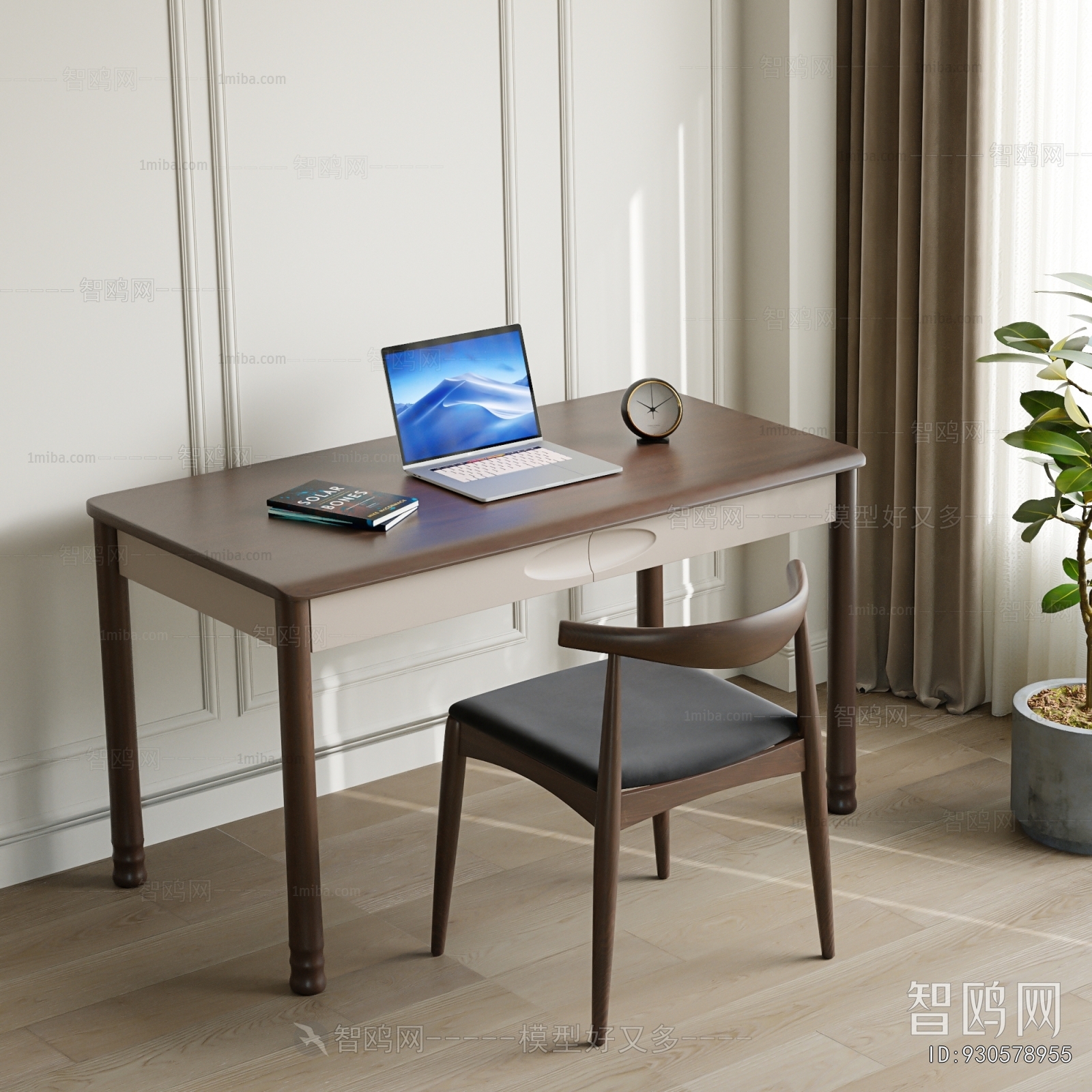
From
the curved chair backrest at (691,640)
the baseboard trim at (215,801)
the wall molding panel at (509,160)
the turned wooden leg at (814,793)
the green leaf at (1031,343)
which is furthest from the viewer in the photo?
the wall molding panel at (509,160)

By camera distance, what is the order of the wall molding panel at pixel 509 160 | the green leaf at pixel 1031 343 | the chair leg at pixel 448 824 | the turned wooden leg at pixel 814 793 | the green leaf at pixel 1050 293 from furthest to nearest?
1. the wall molding panel at pixel 509 160
2. the green leaf at pixel 1050 293
3. the green leaf at pixel 1031 343
4. the chair leg at pixel 448 824
5. the turned wooden leg at pixel 814 793

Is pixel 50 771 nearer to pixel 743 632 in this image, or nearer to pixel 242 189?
pixel 242 189

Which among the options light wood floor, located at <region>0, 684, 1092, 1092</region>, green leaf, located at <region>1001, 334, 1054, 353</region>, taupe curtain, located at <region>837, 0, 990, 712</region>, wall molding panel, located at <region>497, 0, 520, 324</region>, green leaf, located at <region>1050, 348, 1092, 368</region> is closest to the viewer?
light wood floor, located at <region>0, 684, 1092, 1092</region>

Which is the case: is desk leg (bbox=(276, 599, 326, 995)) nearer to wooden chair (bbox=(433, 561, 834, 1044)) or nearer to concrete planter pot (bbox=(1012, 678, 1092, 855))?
wooden chair (bbox=(433, 561, 834, 1044))

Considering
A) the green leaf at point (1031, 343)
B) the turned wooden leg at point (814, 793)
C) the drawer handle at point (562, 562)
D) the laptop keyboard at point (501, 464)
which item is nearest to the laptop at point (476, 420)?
the laptop keyboard at point (501, 464)

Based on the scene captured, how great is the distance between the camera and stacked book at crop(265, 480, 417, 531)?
2.55m

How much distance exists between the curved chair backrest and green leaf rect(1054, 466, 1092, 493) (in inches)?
31.0

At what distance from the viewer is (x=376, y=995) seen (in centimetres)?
254

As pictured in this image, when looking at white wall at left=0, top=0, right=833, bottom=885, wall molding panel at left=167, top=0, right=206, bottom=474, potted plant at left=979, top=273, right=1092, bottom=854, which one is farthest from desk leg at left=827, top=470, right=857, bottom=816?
wall molding panel at left=167, top=0, right=206, bottom=474

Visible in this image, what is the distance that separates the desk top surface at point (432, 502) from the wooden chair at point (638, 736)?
0.89 feet

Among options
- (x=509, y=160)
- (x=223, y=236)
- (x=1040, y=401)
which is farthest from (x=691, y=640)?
(x=509, y=160)

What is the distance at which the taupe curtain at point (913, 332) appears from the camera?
3330 millimetres

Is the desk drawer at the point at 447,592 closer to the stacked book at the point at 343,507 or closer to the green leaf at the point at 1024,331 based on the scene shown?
the stacked book at the point at 343,507

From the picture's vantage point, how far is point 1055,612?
3.03 metres
